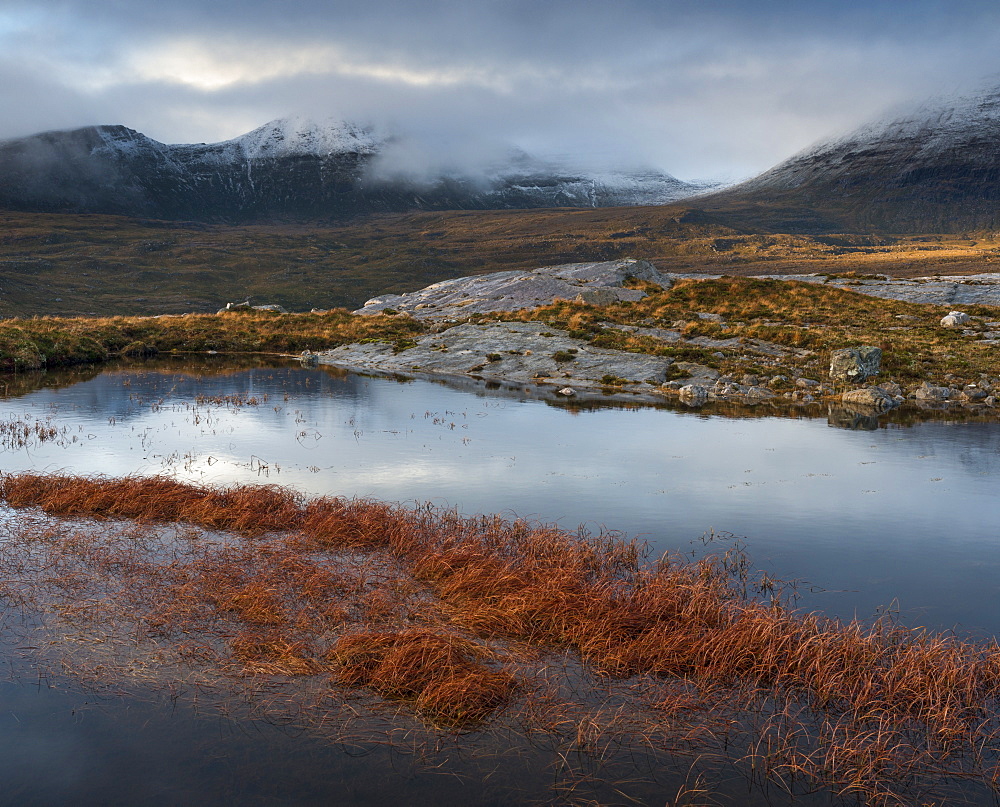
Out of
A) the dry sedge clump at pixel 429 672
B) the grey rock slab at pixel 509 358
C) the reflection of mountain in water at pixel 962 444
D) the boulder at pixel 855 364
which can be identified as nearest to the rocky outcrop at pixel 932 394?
the boulder at pixel 855 364

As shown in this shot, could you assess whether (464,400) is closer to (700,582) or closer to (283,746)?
(700,582)

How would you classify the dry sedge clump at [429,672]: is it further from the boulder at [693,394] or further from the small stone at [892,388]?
the small stone at [892,388]

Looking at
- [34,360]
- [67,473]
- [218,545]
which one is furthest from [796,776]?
[34,360]

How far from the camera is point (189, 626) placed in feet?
38.4

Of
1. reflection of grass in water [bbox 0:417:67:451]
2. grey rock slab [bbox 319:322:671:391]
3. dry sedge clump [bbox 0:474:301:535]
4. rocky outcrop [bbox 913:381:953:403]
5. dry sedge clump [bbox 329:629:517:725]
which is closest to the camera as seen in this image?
dry sedge clump [bbox 329:629:517:725]

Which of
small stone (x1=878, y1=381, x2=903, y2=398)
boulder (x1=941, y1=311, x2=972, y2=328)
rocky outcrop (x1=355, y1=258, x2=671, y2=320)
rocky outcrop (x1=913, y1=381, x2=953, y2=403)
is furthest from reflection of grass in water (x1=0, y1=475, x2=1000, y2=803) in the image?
rocky outcrop (x1=355, y1=258, x2=671, y2=320)

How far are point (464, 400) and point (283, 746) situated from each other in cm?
2943

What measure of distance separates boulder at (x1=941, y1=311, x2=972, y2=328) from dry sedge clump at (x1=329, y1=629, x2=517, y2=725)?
5276 cm

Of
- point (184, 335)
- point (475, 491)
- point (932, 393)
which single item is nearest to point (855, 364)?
point (932, 393)

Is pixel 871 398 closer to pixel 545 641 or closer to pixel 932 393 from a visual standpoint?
pixel 932 393

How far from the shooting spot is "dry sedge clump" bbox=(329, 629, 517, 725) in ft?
31.5

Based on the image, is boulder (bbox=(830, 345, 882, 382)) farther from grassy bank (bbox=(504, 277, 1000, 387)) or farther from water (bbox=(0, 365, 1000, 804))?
water (bbox=(0, 365, 1000, 804))

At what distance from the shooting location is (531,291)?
7538 centimetres

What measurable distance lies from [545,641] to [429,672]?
2275mm
